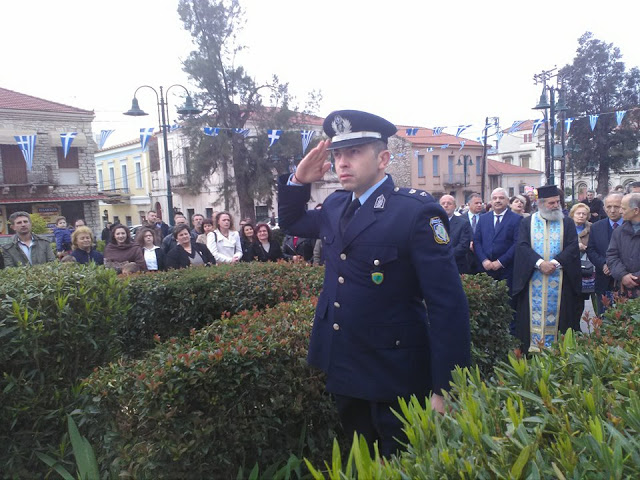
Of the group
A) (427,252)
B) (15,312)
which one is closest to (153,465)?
(15,312)

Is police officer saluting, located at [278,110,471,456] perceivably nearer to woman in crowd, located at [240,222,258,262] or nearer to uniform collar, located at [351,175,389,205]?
uniform collar, located at [351,175,389,205]

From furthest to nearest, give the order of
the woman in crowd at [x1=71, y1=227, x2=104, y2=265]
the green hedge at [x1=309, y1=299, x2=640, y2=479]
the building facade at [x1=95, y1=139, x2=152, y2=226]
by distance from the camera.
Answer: the building facade at [x1=95, y1=139, x2=152, y2=226], the woman in crowd at [x1=71, y1=227, x2=104, y2=265], the green hedge at [x1=309, y1=299, x2=640, y2=479]

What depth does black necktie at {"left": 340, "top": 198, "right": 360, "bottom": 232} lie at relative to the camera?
2.59 m

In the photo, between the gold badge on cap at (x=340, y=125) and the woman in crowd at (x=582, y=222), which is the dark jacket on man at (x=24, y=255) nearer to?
the gold badge on cap at (x=340, y=125)

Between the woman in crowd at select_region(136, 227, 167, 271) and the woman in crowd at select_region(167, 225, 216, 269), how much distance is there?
20 centimetres

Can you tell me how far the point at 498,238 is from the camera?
6.96 metres

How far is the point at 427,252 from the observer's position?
2.28m

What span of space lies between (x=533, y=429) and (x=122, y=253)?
675cm

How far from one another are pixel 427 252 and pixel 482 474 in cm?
115

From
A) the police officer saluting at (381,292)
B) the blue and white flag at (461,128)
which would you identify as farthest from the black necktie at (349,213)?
the blue and white flag at (461,128)

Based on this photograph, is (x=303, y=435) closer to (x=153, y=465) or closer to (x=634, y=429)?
(x=153, y=465)

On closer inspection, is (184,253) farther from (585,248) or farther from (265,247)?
(585,248)

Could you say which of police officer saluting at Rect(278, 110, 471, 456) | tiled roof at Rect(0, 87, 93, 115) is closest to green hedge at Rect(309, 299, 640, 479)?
police officer saluting at Rect(278, 110, 471, 456)

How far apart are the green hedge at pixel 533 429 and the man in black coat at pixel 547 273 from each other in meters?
4.30
